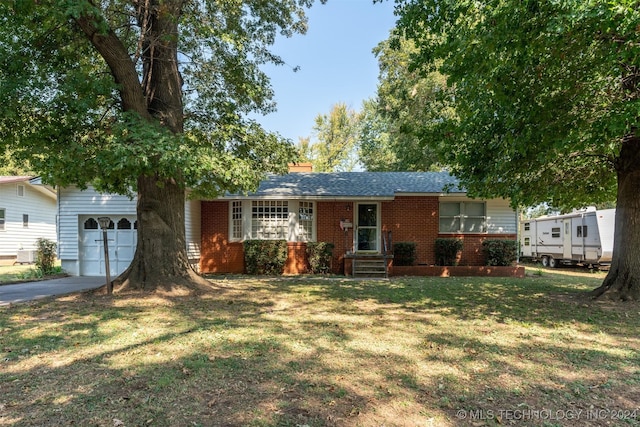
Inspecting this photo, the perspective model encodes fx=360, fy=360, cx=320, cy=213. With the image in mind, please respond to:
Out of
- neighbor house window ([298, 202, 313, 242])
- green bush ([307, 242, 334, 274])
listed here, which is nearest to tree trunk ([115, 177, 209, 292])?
green bush ([307, 242, 334, 274])

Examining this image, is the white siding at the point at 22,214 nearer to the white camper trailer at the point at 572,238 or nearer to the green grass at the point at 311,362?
the green grass at the point at 311,362

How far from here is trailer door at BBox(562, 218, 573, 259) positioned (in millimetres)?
17891

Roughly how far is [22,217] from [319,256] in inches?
737

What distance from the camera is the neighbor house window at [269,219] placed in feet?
47.2

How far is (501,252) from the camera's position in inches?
558

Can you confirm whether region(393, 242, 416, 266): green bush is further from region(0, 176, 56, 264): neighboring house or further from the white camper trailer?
region(0, 176, 56, 264): neighboring house

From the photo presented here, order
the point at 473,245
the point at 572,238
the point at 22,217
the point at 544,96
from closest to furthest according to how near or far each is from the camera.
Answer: the point at 544,96
the point at 473,245
the point at 572,238
the point at 22,217

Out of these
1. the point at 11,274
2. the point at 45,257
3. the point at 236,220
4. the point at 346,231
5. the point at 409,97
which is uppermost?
the point at 409,97

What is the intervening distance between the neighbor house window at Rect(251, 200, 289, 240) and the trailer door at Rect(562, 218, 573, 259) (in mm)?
14169

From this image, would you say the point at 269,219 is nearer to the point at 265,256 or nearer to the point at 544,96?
the point at 265,256

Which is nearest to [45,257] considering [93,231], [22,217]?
[93,231]

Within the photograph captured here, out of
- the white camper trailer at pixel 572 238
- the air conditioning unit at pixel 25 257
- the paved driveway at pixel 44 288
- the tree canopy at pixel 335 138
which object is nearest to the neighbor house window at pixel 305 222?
the paved driveway at pixel 44 288

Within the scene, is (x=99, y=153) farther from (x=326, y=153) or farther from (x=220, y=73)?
(x=326, y=153)

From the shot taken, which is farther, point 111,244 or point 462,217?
point 462,217
